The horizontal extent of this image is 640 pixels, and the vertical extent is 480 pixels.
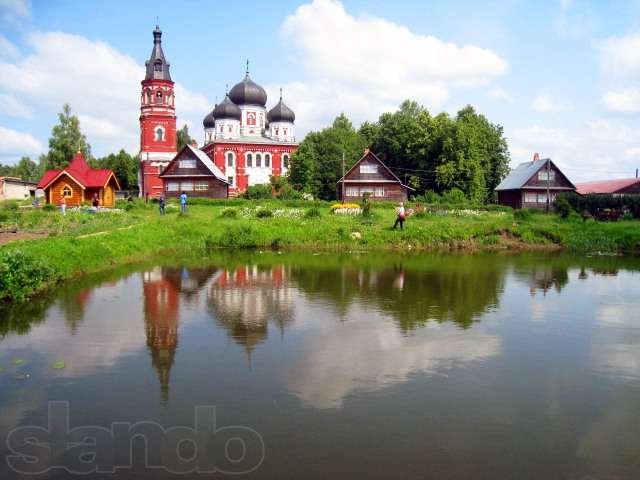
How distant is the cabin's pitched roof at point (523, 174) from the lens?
168ft

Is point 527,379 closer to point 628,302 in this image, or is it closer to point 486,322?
point 486,322

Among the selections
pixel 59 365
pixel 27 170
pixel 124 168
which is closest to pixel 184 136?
pixel 124 168

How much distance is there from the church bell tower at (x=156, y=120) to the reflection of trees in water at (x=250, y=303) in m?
41.0

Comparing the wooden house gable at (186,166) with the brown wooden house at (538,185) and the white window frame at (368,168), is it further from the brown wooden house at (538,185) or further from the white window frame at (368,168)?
the brown wooden house at (538,185)

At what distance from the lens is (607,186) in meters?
59.2

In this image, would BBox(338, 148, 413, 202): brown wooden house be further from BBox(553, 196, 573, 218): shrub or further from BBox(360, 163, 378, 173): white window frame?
BBox(553, 196, 573, 218): shrub

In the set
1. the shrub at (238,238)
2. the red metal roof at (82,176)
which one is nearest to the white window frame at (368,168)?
the red metal roof at (82,176)

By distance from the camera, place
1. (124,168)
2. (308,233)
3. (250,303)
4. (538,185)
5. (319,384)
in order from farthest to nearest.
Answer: (124,168) → (538,185) → (308,233) → (250,303) → (319,384)

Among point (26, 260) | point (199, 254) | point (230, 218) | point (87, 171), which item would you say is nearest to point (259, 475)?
point (26, 260)

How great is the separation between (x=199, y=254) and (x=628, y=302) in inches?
648

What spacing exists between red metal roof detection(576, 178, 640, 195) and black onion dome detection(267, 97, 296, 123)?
34.0 m

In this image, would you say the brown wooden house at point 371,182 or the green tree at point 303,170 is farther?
the green tree at point 303,170

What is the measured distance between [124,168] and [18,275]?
68.4 m

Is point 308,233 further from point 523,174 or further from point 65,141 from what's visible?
point 65,141
